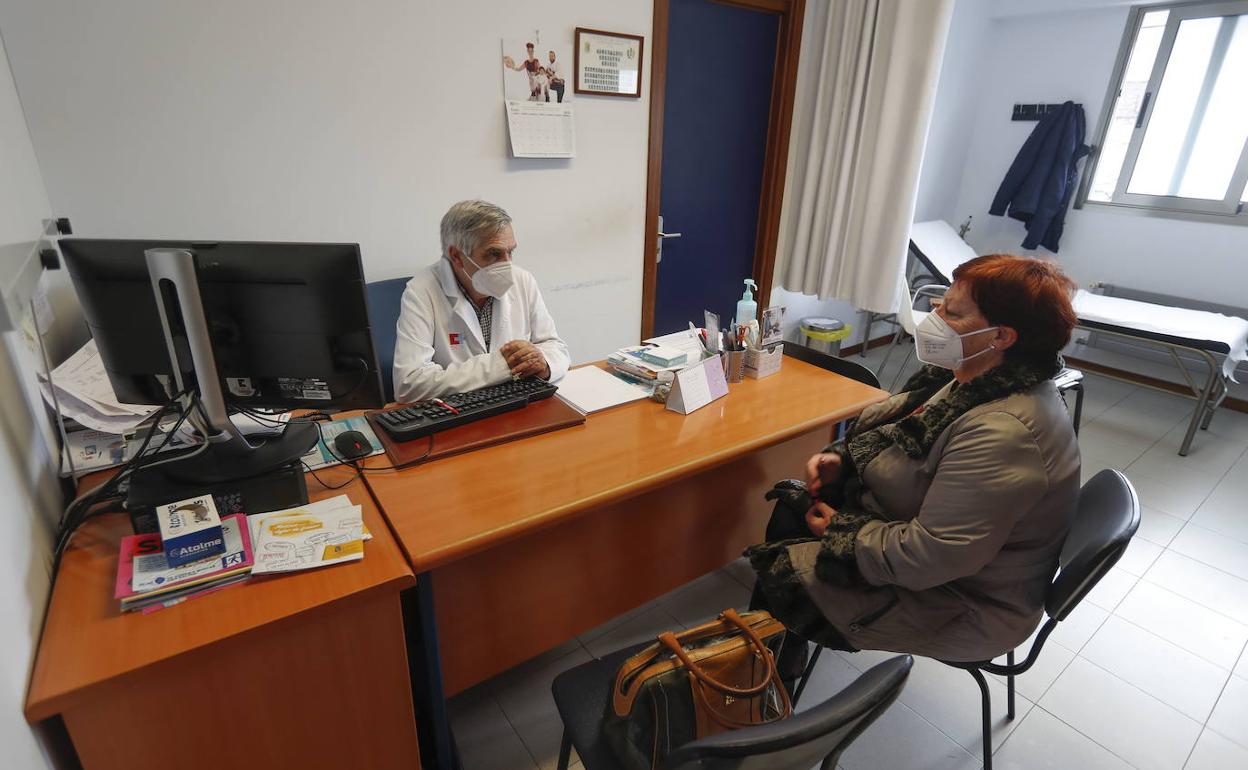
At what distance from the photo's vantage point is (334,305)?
3.89 ft

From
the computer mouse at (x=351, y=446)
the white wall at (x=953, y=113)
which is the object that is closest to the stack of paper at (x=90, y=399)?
the computer mouse at (x=351, y=446)

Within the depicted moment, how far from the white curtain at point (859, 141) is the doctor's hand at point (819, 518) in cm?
211

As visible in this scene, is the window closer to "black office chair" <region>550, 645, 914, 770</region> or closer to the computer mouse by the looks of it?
"black office chair" <region>550, 645, 914, 770</region>

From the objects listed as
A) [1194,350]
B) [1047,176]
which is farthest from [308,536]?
[1047,176]

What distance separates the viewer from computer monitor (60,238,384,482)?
1.10 metres

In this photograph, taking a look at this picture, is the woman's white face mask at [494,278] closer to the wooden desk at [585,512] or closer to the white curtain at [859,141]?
the wooden desk at [585,512]

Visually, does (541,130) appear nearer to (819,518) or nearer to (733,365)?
(733,365)

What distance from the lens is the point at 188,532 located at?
3.28ft

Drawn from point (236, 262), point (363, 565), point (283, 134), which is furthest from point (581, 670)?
point (283, 134)

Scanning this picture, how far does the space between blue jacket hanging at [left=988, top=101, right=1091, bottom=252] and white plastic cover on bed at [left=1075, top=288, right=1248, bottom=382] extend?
0.66 m

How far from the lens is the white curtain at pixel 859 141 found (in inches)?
116

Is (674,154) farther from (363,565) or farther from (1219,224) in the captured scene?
(1219,224)

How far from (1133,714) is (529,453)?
71.5 inches

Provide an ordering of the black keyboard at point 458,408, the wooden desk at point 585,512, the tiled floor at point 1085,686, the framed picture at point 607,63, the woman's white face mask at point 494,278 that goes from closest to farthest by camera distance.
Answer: the wooden desk at point 585,512, the black keyboard at point 458,408, the tiled floor at point 1085,686, the woman's white face mask at point 494,278, the framed picture at point 607,63
